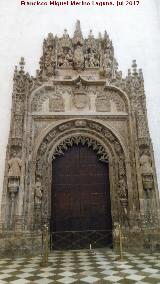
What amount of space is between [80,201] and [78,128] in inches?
89.0

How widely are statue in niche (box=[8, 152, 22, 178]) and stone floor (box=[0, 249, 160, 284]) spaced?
2.13 m

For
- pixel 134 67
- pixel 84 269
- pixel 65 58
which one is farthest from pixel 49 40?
pixel 84 269

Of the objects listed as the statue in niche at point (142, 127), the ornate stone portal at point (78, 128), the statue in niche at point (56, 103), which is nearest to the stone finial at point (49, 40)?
the ornate stone portal at point (78, 128)

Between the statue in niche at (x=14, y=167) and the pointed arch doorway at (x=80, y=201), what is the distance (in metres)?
1.15

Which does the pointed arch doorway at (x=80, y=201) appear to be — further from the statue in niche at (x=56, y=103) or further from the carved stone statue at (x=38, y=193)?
the statue in niche at (x=56, y=103)

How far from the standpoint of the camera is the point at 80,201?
301 inches

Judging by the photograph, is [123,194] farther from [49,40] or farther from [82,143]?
[49,40]

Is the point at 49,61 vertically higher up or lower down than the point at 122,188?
higher up

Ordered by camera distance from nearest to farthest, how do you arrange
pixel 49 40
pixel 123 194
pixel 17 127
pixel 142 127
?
1. pixel 123 194
2. pixel 17 127
3. pixel 142 127
4. pixel 49 40

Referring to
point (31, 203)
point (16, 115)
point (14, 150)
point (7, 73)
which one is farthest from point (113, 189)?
point (7, 73)

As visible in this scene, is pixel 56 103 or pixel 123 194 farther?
A: pixel 56 103

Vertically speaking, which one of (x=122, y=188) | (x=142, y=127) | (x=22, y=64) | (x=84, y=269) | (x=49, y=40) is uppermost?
(x=49, y=40)

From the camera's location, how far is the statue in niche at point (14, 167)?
Result: 704 cm

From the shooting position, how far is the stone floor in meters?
4.09
